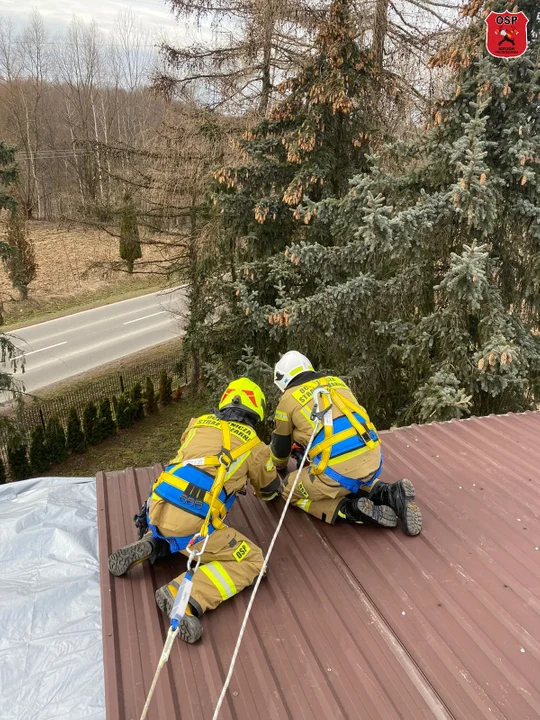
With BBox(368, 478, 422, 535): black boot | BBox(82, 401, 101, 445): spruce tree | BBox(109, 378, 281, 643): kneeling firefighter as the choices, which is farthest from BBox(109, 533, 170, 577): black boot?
BBox(82, 401, 101, 445): spruce tree

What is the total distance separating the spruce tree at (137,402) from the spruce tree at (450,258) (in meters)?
6.90

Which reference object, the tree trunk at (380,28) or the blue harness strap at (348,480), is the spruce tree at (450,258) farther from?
the blue harness strap at (348,480)

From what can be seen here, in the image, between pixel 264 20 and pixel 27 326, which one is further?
pixel 27 326

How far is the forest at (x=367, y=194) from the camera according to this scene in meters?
6.19

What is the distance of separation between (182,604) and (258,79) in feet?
37.2

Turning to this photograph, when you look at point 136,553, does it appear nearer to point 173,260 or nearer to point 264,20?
point 264,20

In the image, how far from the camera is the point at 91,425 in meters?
12.5

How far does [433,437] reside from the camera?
5191 mm

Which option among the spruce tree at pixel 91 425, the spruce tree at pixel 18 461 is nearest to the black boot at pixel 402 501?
the spruce tree at pixel 18 461

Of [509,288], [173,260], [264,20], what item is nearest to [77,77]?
[173,260]

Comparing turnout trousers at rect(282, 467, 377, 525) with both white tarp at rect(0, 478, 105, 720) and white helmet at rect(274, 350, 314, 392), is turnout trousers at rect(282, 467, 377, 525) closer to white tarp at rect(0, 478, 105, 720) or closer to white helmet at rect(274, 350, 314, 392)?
white helmet at rect(274, 350, 314, 392)

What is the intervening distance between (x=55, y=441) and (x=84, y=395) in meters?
2.96

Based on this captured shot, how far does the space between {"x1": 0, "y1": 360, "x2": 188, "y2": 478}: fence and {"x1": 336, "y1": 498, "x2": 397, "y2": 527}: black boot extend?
723cm

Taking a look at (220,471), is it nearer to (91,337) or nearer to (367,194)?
(367,194)
